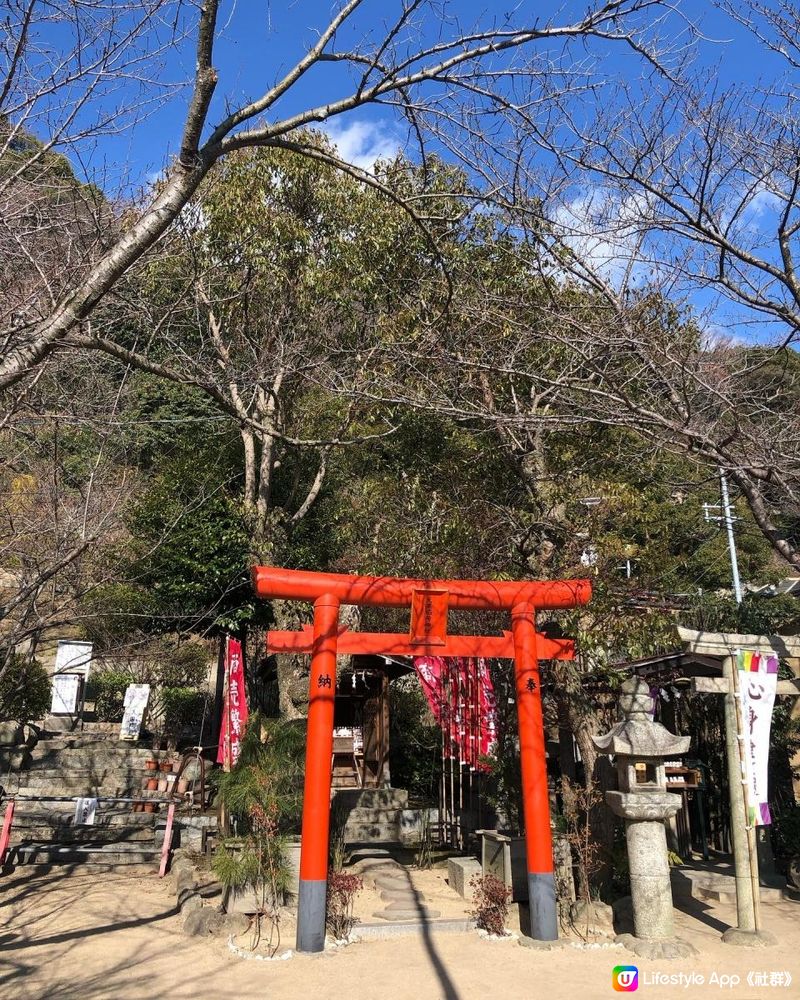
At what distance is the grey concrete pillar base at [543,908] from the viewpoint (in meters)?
6.86

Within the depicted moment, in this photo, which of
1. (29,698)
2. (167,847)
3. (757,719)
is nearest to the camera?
(757,719)

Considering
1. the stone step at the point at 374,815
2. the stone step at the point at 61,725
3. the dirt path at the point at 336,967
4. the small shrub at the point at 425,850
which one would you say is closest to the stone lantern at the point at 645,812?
the dirt path at the point at 336,967

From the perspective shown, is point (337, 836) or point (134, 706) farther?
point (134, 706)

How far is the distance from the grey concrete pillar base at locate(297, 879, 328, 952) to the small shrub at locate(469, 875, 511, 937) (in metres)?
1.69

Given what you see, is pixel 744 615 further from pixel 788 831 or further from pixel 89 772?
pixel 89 772

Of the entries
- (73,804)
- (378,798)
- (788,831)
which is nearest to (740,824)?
(788,831)

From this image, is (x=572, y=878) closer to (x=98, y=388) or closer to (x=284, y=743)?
(x=284, y=743)

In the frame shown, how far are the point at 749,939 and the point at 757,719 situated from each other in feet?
6.46

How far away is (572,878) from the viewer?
759 cm

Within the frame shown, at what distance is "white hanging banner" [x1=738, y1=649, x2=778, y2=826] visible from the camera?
710 cm

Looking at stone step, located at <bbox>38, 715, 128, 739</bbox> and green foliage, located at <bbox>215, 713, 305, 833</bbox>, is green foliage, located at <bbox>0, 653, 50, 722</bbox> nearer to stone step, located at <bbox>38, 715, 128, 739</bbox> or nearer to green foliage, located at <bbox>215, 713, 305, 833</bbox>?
stone step, located at <bbox>38, 715, 128, 739</bbox>

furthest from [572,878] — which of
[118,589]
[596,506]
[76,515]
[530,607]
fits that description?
[118,589]

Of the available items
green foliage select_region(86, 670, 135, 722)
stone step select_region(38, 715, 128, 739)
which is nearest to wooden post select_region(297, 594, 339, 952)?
stone step select_region(38, 715, 128, 739)

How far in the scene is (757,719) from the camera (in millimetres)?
7309
